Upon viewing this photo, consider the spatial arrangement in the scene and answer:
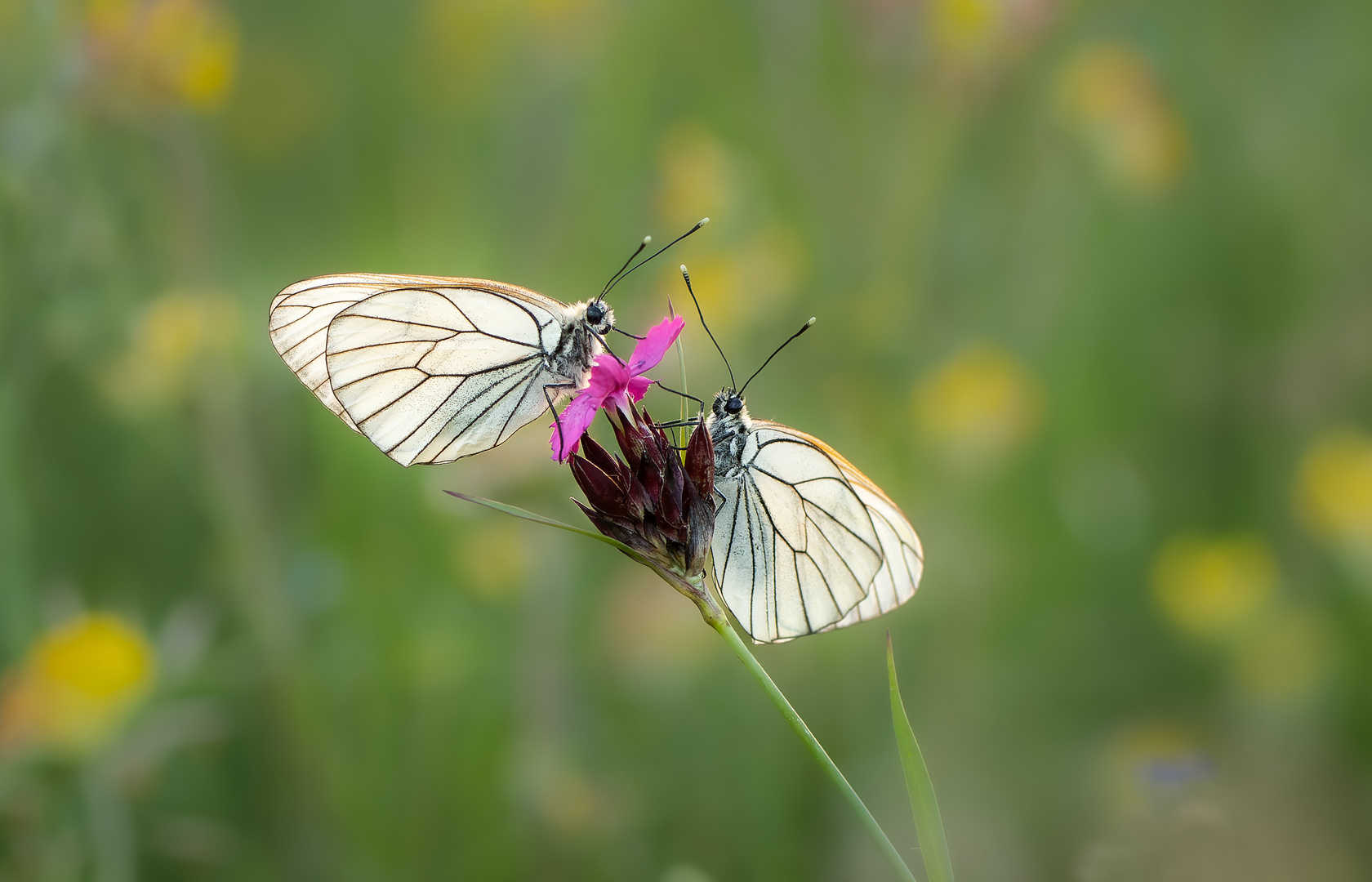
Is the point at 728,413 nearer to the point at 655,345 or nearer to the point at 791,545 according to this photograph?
the point at 655,345

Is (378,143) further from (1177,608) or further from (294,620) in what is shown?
(1177,608)

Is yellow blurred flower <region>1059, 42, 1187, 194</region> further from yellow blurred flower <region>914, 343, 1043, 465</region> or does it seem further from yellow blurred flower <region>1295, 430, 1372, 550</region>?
yellow blurred flower <region>1295, 430, 1372, 550</region>

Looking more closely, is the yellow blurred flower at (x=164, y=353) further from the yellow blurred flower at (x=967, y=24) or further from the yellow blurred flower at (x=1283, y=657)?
the yellow blurred flower at (x=1283, y=657)

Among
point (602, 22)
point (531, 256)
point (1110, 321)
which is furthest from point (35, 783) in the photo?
point (1110, 321)

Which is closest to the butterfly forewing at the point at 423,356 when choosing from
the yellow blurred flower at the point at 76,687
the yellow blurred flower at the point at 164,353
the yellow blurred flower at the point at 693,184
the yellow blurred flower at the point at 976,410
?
the yellow blurred flower at the point at 76,687

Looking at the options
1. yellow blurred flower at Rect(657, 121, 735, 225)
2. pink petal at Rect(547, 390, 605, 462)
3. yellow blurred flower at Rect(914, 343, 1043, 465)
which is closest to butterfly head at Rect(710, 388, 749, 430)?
pink petal at Rect(547, 390, 605, 462)
